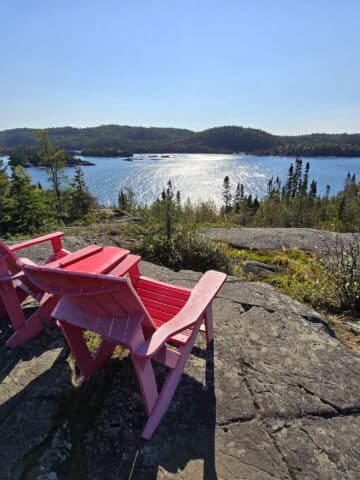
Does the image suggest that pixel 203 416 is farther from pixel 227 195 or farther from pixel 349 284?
pixel 227 195

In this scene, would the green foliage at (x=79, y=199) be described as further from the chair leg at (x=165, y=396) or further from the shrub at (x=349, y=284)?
the chair leg at (x=165, y=396)

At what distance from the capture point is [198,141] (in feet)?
428

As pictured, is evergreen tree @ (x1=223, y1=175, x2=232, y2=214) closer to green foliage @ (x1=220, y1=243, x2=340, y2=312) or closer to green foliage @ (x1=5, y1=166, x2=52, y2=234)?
green foliage @ (x1=5, y1=166, x2=52, y2=234)

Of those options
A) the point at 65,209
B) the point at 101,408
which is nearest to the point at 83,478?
the point at 101,408

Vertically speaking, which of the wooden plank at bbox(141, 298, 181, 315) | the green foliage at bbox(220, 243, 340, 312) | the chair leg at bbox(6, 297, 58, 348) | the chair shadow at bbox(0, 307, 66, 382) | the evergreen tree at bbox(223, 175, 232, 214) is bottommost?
the evergreen tree at bbox(223, 175, 232, 214)

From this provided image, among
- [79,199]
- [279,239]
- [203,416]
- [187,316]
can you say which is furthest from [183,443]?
[79,199]

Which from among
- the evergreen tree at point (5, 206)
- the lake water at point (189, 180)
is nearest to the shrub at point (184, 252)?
the evergreen tree at point (5, 206)

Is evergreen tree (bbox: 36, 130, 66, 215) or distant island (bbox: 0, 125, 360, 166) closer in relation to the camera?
evergreen tree (bbox: 36, 130, 66, 215)

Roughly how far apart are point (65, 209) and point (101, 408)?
15498 mm

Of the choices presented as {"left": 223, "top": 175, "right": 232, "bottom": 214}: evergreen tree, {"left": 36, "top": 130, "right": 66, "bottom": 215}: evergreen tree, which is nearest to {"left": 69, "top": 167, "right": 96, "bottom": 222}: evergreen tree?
{"left": 36, "top": 130, "right": 66, "bottom": 215}: evergreen tree

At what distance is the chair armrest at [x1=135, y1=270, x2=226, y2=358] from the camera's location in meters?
1.64

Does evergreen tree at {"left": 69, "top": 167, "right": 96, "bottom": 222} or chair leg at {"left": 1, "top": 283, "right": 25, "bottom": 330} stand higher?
chair leg at {"left": 1, "top": 283, "right": 25, "bottom": 330}

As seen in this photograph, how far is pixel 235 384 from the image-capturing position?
7.19ft

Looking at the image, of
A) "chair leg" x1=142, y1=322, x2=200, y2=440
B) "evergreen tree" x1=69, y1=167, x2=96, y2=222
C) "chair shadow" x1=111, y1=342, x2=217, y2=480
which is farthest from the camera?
"evergreen tree" x1=69, y1=167, x2=96, y2=222
